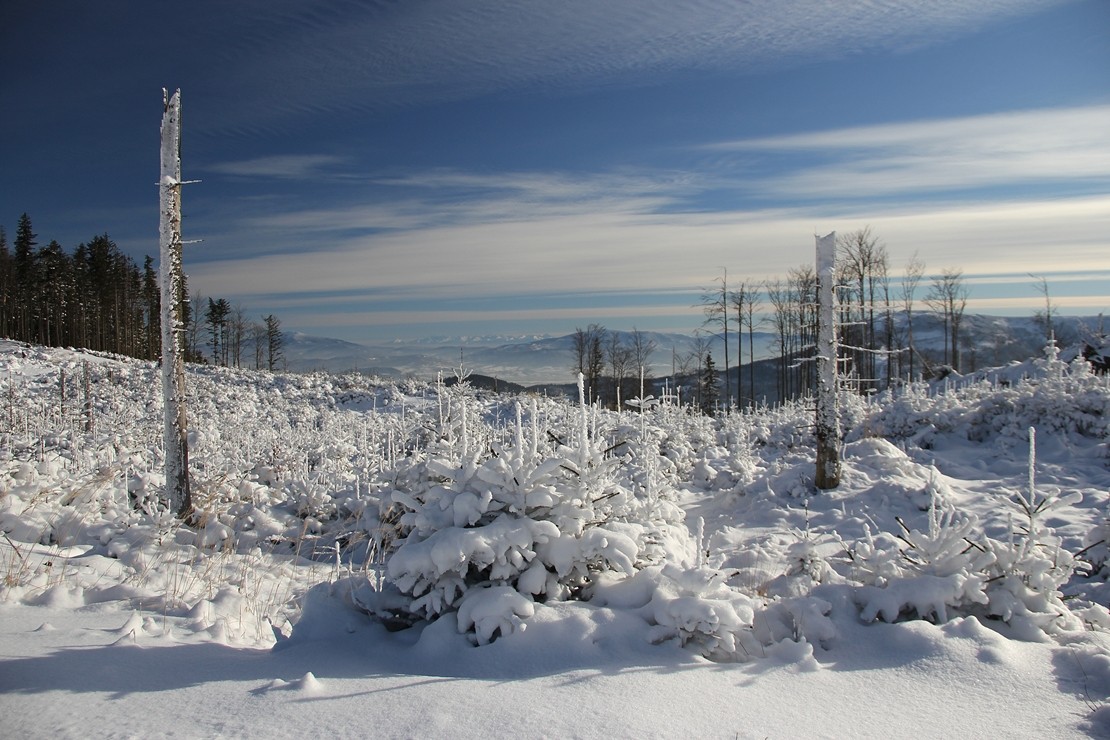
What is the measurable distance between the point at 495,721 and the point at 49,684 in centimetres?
243

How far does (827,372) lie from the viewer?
1238cm

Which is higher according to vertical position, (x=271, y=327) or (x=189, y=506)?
(x=271, y=327)

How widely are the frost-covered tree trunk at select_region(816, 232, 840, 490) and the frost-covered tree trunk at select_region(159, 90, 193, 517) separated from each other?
443 inches

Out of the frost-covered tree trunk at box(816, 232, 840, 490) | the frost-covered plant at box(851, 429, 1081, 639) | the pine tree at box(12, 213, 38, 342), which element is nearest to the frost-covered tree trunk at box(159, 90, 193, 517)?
the frost-covered plant at box(851, 429, 1081, 639)

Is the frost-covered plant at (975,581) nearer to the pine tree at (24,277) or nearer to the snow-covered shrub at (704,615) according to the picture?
the snow-covered shrub at (704,615)

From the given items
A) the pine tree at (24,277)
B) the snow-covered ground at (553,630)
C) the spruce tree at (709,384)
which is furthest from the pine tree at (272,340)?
the snow-covered ground at (553,630)

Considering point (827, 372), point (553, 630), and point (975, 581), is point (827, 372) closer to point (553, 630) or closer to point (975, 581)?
point (975, 581)

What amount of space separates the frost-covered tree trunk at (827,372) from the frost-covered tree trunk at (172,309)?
11255 millimetres

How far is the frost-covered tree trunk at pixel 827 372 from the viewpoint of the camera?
1221 cm

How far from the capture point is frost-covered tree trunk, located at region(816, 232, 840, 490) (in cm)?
1221

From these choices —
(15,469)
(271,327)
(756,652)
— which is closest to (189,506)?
(15,469)

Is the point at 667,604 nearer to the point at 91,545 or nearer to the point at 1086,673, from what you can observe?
the point at 1086,673

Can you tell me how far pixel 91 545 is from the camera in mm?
7699

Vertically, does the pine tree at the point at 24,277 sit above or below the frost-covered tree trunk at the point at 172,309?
above
